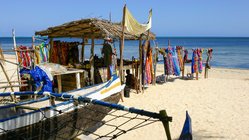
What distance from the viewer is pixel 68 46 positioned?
10.4 m

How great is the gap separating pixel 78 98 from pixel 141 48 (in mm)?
6608

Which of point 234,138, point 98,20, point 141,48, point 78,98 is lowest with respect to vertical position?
point 234,138

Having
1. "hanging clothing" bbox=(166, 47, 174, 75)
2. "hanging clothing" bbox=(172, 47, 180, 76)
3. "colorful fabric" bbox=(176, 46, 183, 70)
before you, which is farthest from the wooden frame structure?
"colorful fabric" bbox=(176, 46, 183, 70)

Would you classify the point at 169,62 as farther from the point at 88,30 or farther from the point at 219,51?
the point at 219,51

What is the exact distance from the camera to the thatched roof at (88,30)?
8.12 m

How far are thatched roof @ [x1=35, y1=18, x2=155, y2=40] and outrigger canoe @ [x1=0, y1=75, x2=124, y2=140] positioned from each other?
2559mm

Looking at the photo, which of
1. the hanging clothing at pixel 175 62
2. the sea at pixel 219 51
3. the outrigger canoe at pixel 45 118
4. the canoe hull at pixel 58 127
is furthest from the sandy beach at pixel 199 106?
the sea at pixel 219 51

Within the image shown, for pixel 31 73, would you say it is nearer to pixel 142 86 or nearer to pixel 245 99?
pixel 142 86

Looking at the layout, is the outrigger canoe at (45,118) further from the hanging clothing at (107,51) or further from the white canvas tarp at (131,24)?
the white canvas tarp at (131,24)

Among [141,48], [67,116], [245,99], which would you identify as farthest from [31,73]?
[245,99]

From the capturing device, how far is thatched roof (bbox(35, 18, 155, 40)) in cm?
812

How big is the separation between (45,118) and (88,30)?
17.8 ft

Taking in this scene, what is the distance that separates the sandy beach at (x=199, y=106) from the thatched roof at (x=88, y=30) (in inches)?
101

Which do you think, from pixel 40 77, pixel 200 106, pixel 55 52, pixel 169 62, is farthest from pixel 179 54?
pixel 40 77
